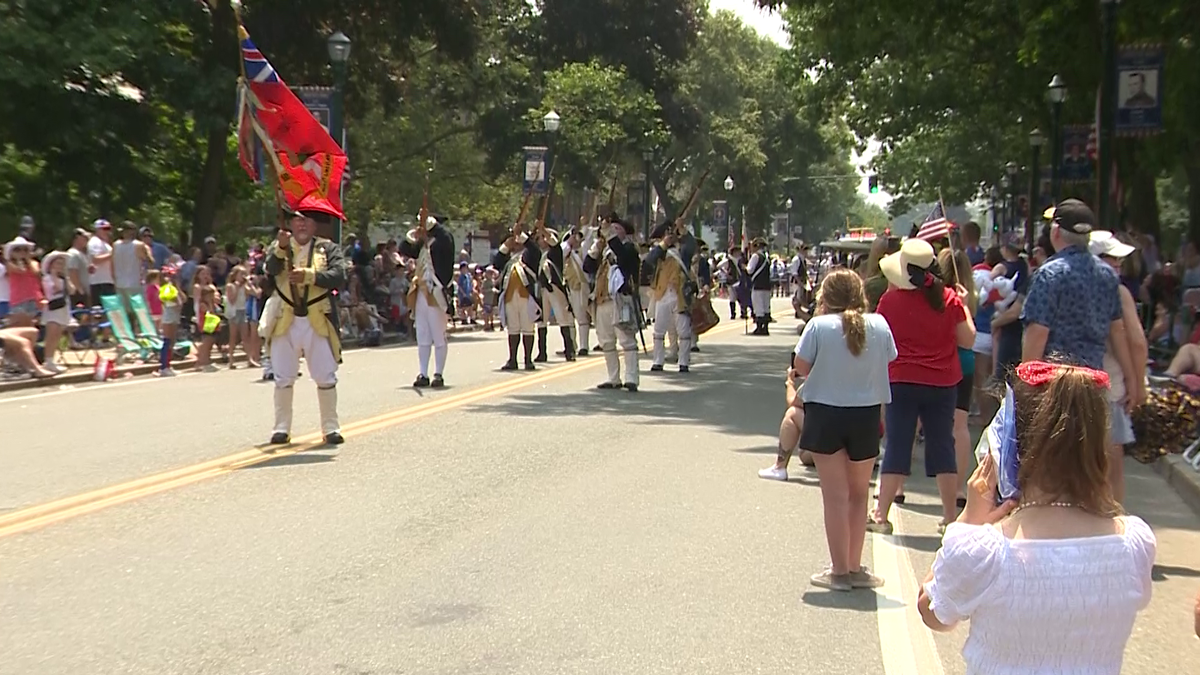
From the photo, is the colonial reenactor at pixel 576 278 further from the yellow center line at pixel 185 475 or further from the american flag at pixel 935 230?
the american flag at pixel 935 230

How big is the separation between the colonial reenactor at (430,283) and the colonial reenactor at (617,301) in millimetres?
1861

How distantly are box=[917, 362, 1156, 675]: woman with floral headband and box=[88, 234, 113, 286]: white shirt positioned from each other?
784 inches

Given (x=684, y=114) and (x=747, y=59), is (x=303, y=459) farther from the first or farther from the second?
(x=747, y=59)

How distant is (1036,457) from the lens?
325cm

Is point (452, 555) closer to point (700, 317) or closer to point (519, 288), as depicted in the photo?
point (519, 288)

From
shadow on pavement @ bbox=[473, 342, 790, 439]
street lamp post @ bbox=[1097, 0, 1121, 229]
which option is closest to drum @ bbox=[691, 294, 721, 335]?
shadow on pavement @ bbox=[473, 342, 790, 439]

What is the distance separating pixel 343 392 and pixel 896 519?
862 centimetres

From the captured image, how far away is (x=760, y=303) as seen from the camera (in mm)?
30953

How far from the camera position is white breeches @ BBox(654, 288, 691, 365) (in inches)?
780

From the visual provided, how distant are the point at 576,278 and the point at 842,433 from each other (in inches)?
588

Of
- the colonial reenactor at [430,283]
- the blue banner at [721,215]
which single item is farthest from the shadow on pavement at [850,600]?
the blue banner at [721,215]

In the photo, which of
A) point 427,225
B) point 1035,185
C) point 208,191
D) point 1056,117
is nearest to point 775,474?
point 427,225

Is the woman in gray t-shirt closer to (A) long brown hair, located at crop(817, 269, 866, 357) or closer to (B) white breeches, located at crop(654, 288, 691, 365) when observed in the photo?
(A) long brown hair, located at crop(817, 269, 866, 357)

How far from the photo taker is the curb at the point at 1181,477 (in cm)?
1044
